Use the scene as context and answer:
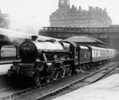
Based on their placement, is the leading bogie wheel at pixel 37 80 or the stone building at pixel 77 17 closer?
the leading bogie wheel at pixel 37 80

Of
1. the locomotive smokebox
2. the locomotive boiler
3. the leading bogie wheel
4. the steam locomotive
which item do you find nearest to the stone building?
the steam locomotive

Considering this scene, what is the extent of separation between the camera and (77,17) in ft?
384

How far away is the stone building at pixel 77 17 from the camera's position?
370 ft

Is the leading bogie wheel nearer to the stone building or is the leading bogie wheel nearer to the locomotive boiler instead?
the locomotive boiler

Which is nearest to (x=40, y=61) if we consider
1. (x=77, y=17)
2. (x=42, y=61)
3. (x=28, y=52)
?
(x=42, y=61)

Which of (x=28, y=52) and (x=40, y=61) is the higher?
(x=28, y=52)

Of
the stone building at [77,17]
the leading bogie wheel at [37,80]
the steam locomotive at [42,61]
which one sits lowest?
the leading bogie wheel at [37,80]

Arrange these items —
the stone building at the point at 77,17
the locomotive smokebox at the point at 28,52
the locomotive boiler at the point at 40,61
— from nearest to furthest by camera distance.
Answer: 1. the locomotive boiler at the point at 40,61
2. the locomotive smokebox at the point at 28,52
3. the stone building at the point at 77,17

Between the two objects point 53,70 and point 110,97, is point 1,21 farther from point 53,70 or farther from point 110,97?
point 110,97

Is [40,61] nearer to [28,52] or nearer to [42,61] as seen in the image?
[42,61]

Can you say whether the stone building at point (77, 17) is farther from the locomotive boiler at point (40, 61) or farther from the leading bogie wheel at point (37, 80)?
the leading bogie wheel at point (37, 80)

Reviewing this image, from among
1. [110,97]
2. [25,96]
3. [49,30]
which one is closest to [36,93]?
[25,96]

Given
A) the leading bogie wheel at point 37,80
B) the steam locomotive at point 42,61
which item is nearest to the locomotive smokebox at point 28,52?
the steam locomotive at point 42,61

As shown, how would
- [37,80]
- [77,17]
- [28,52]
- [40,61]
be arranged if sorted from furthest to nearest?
1. [77,17]
2. [28,52]
3. [40,61]
4. [37,80]
